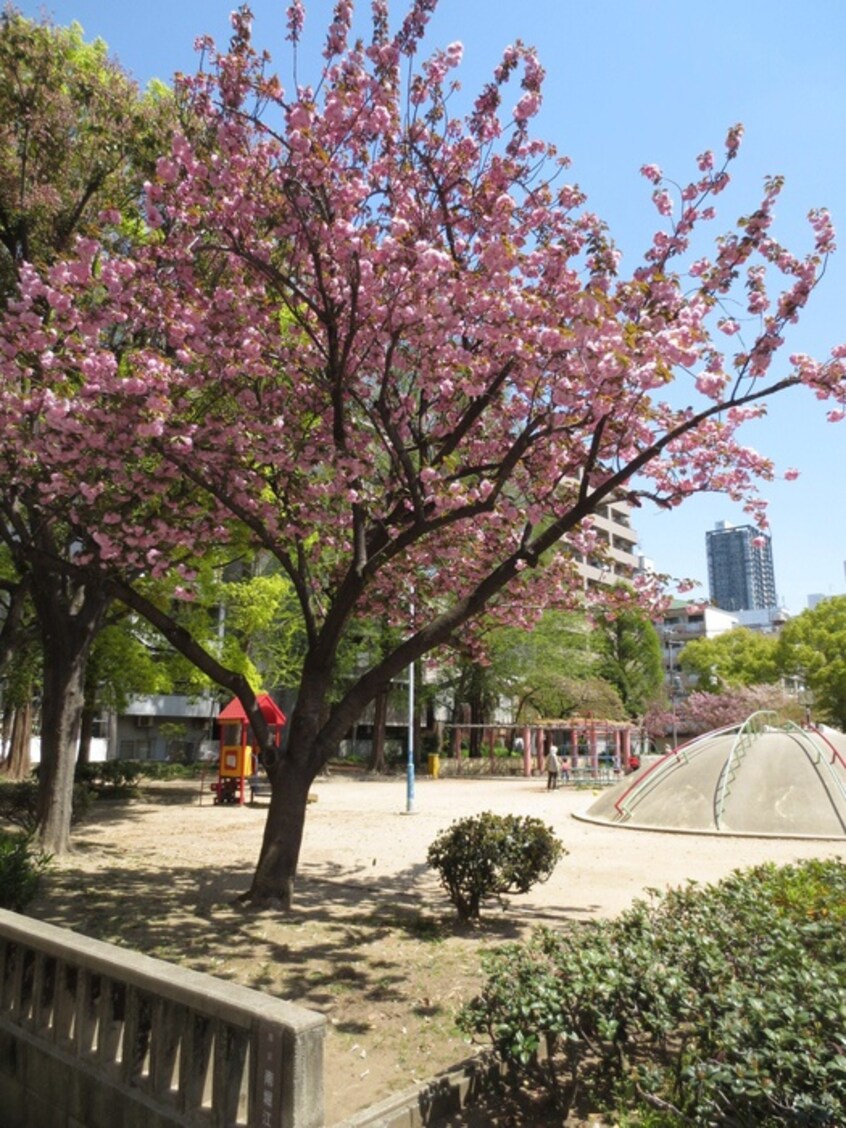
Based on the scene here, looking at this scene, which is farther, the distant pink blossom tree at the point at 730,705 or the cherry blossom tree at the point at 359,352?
the distant pink blossom tree at the point at 730,705

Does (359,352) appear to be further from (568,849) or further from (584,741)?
(584,741)

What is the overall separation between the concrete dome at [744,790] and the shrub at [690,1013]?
1469cm

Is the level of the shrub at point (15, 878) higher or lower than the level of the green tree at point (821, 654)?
lower

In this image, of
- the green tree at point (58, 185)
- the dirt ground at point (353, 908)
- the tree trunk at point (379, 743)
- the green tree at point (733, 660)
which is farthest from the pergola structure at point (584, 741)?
the green tree at point (58, 185)

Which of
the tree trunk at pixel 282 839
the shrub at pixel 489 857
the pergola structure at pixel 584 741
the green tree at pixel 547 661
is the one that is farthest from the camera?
the green tree at pixel 547 661

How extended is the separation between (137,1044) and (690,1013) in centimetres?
287

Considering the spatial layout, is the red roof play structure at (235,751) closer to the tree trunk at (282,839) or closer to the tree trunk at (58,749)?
the tree trunk at (58,749)

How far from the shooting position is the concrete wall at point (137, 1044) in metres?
3.87

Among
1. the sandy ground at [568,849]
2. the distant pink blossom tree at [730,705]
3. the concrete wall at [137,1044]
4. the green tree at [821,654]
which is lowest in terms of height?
the sandy ground at [568,849]

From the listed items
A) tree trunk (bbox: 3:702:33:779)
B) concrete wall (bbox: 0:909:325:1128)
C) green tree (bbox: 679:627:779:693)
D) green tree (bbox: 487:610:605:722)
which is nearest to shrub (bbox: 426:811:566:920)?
concrete wall (bbox: 0:909:325:1128)

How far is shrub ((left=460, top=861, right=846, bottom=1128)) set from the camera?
354cm

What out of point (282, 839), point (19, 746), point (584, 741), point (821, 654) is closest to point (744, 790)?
point (282, 839)

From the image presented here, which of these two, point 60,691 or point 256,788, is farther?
point 256,788

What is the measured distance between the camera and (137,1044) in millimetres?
4590
